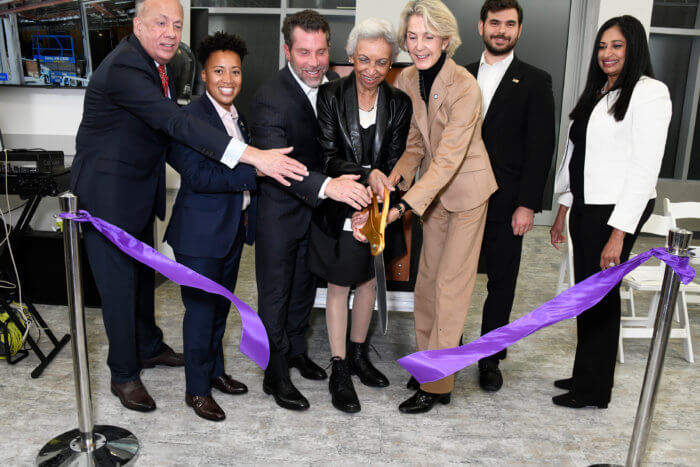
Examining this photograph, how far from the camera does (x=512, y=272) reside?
296cm

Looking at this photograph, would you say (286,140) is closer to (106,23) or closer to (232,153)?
(232,153)

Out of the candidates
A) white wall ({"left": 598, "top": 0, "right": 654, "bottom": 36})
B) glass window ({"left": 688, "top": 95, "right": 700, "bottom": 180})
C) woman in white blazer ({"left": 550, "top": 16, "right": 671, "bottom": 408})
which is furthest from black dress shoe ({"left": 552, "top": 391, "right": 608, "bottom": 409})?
glass window ({"left": 688, "top": 95, "right": 700, "bottom": 180})

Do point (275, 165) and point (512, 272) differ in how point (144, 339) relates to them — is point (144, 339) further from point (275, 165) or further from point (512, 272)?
point (512, 272)

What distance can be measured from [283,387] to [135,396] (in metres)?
0.66

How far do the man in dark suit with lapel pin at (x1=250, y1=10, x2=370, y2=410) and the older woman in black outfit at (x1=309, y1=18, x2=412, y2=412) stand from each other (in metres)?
0.08

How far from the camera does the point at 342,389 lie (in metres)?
2.71

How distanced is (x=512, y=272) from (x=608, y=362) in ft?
1.98

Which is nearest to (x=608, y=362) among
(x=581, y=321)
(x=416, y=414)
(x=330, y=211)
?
(x=581, y=321)

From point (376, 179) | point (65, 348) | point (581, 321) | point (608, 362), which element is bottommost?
point (65, 348)

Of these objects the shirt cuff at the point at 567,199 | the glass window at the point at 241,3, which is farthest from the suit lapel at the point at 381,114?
the glass window at the point at 241,3

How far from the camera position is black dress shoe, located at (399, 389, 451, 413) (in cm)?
266

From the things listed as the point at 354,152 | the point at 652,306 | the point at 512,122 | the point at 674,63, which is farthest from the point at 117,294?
the point at 674,63

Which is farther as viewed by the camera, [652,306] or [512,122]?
[652,306]

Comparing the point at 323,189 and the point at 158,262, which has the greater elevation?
the point at 323,189
